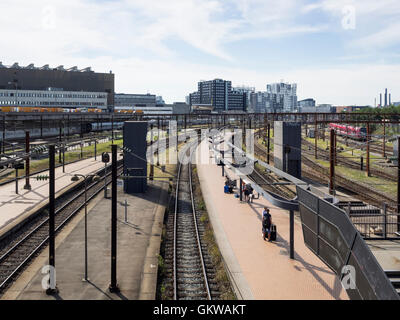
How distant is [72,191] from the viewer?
2750 cm

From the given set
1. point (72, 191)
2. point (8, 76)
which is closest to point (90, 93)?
point (8, 76)

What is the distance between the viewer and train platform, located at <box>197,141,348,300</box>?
11695 millimetres

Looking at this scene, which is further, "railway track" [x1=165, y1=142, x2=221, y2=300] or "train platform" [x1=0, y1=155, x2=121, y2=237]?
"train platform" [x1=0, y1=155, x2=121, y2=237]

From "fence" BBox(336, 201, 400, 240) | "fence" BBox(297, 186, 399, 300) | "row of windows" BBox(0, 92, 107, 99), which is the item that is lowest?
"fence" BBox(336, 201, 400, 240)

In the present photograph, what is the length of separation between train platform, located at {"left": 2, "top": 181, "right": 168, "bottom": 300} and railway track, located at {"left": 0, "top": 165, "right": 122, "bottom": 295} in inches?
12.7

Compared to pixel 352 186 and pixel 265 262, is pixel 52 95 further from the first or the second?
pixel 265 262

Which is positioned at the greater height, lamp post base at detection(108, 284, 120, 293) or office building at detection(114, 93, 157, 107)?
office building at detection(114, 93, 157, 107)

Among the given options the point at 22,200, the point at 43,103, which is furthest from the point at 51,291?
the point at 43,103

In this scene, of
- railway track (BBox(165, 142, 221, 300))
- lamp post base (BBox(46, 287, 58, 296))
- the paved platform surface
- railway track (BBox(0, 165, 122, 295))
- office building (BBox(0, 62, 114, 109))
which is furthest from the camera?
office building (BBox(0, 62, 114, 109))

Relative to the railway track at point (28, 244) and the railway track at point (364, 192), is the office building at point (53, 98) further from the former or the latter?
the railway track at point (364, 192)

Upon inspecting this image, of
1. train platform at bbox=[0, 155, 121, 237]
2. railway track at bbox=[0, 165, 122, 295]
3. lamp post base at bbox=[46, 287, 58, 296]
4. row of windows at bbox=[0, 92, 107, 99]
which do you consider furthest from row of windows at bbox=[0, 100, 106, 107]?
lamp post base at bbox=[46, 287, 58, 296]

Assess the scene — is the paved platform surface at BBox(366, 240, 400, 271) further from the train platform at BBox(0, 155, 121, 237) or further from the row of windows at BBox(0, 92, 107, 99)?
the row of windows at BBox(0, 92, 107, 99)
